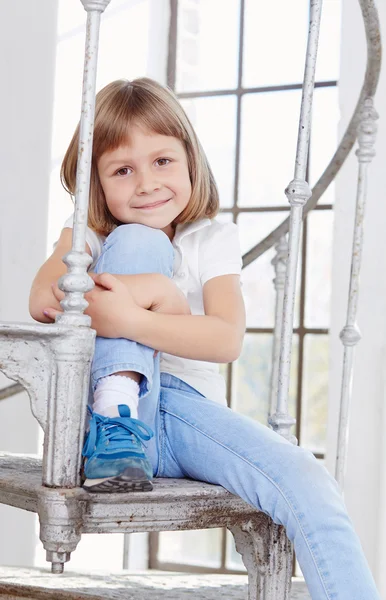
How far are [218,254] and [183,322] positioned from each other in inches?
9.8

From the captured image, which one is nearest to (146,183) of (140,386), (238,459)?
(140,386)

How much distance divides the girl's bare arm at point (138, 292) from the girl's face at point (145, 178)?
5.6 inches

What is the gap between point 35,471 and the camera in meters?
1.39

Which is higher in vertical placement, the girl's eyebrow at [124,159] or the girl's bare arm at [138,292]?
the girl's eyebrow at [124,159]

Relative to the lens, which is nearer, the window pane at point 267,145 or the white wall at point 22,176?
the white wall at point 22,176

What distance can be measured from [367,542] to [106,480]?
260cm

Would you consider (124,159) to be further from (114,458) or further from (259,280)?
(259,280)

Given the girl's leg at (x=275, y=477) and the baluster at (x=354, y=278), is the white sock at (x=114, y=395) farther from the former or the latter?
the baluster at (x=354, y=278)

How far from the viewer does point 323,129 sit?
160 inches

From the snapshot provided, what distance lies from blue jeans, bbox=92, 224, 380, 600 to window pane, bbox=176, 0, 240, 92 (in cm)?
318

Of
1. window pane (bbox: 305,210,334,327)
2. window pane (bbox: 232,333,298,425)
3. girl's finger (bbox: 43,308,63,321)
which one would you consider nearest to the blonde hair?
→ girl's finger (bbox: 43,308,63,321)

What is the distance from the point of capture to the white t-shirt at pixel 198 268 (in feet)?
4.92

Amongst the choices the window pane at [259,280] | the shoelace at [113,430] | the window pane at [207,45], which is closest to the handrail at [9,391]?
the shoelace at [113,430]

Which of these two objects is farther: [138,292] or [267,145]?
[267,145]
